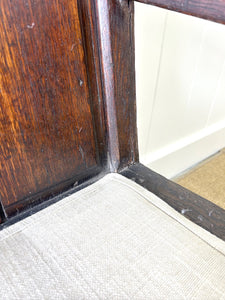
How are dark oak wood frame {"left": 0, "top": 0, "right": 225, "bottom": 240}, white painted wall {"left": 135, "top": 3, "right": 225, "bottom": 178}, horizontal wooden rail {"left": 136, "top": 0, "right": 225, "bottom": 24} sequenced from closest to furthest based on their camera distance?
horizontal wooden rail {"left": 136, "top": 0, "right": 225, "bottom": 24} < dark oak wood frame {"left": 0, "top": 0, "right": 225, "bottom": 240} < white painted wall {"left": 135, "top": 3, "right": 225, "bottom": 178}

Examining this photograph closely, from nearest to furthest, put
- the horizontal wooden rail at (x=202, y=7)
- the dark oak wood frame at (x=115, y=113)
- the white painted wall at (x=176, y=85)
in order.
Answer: the horizontal wooden rail at (x=202, y=7), the dark oak wood frame at (x=115, y=113), the white painted wall at (x=176, y=85)

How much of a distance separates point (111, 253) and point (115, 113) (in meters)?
0.26

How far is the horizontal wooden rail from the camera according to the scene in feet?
1.03

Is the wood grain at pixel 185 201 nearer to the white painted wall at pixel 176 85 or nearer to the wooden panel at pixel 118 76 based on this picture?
the wooden panel at pixel 118 76

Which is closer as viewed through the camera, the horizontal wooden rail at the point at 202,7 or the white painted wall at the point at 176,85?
the horizontal wooden rail at the point at 202,7

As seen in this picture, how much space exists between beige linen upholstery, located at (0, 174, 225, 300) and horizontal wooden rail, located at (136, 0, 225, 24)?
0.98 feet

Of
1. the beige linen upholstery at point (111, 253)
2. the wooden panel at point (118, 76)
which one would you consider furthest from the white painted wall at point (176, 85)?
the beige linen upholstery at point (111, 253)

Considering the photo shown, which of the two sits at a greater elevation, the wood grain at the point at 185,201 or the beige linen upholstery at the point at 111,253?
the beige linen upholstery at the point at 111,253

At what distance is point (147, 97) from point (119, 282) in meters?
0.56

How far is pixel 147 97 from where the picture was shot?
778mm

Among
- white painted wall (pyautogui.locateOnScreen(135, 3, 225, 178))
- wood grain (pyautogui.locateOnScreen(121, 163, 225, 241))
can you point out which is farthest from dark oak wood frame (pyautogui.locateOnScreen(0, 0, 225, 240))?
white painted wall (pyautogui.locateOnScreen(135, 3, 225, 178))

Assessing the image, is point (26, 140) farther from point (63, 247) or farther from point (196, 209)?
point (196, 209)

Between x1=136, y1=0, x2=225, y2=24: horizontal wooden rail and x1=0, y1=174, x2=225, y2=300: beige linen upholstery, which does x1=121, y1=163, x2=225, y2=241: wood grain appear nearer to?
x1=0, y1=174, x2=225, y2=300: beige linen upholstery

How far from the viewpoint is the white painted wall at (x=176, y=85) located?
691 millimetres
